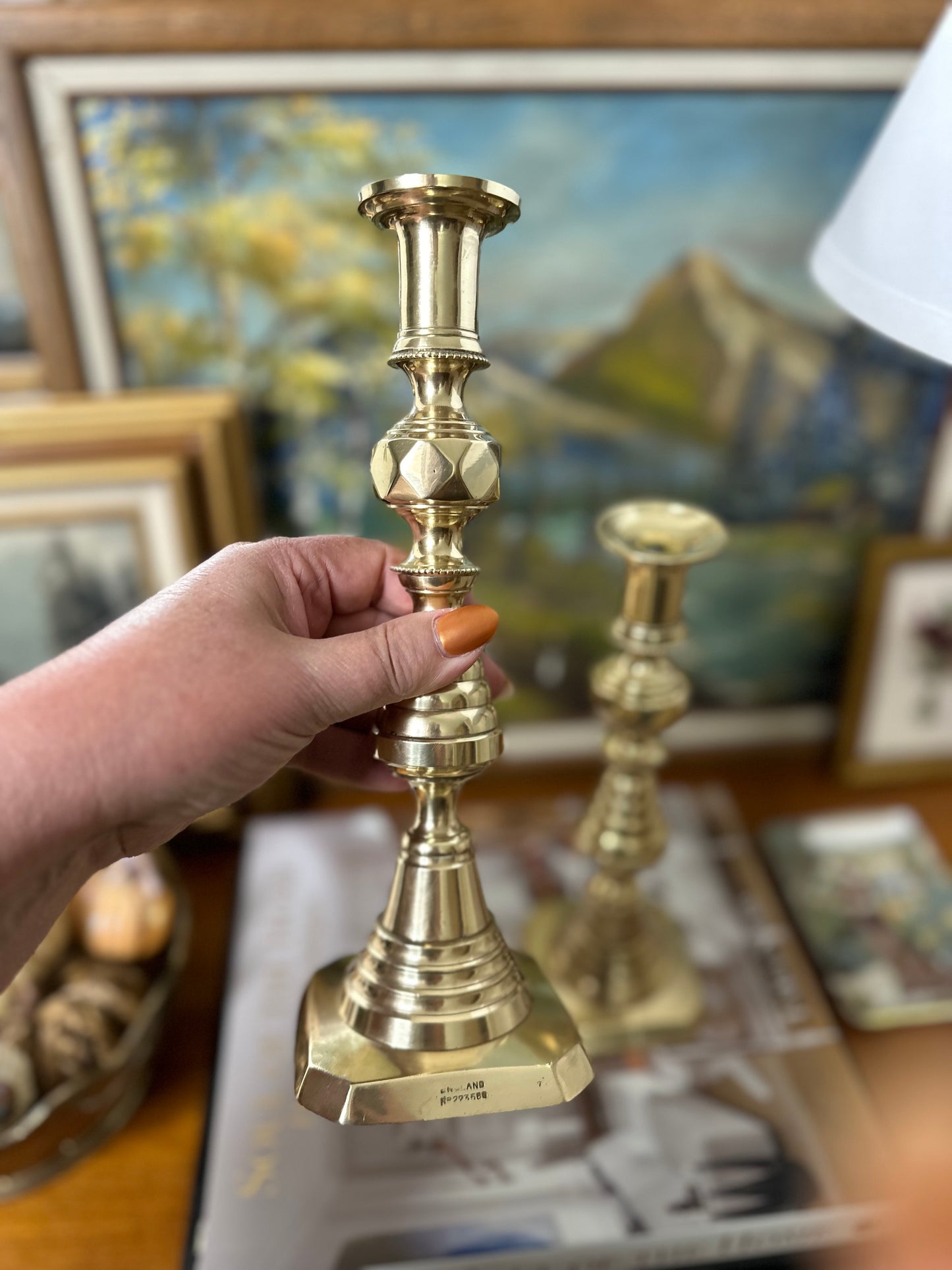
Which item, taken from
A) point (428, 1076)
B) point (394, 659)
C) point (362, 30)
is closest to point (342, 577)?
point (394, 659)

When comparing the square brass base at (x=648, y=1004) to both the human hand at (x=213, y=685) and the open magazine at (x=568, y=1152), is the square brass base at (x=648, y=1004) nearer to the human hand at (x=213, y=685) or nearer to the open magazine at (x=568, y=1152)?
the open magazine at (x=568, y=1152)

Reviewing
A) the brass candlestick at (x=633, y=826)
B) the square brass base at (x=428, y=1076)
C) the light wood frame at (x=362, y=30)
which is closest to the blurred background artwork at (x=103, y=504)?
the light wood frame at (x=362, y=30)

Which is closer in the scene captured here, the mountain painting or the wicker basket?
the wicker basket

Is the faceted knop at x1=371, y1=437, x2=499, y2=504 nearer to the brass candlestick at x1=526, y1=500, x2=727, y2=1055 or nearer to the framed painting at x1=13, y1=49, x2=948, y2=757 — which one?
the brass candlestick at x1=526, y1=500, x2=727, y2=1055

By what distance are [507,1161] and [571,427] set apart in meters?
0.65

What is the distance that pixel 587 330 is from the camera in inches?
31.5

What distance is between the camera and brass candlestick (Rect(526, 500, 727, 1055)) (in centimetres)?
54

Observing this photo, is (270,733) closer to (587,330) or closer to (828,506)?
(587,330)

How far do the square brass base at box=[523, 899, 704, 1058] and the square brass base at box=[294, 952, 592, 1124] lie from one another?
25 cm

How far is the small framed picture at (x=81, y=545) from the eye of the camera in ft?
2.41

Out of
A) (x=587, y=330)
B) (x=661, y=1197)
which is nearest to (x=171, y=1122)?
(x=661, y=1197)

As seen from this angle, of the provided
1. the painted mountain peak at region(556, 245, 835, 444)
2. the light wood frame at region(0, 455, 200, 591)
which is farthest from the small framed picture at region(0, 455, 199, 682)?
the painted mountain peak at region(556, 245, 835, 444)

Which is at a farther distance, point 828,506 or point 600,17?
point 828,506

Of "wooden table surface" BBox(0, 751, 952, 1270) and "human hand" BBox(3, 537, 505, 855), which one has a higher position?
"human hand" BBox(3, 537, 505, 855)
